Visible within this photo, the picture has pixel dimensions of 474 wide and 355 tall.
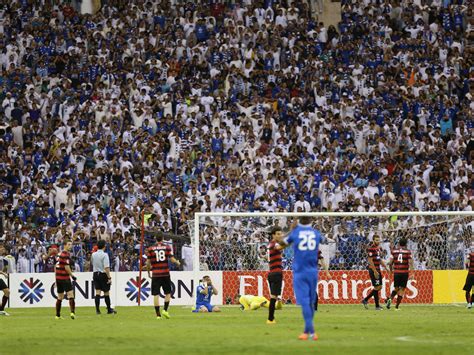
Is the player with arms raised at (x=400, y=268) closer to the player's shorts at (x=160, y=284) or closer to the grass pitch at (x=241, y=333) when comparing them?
the grass pitch at (x=241, y=333)

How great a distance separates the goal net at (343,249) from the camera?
35.2m

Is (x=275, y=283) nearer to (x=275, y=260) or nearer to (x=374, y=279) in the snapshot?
(x=275, y=260)

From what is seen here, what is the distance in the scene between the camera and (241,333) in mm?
21359

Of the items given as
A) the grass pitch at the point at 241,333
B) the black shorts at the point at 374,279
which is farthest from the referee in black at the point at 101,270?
the black shorts at the point at 374,279

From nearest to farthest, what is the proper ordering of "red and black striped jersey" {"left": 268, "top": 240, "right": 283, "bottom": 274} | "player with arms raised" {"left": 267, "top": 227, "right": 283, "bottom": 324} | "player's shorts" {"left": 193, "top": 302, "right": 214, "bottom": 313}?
"player with arms raised" {"left": 267, "top": 227, "right": 283, "bottom": 324} → "red and black striped jersey" {"left": 268, "top": 240, "right": 283, "bottom": 274} → "player's shorts" {"left": 193, "top": 302, "right": 214, "bottom": 313}

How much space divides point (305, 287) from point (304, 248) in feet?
2.20

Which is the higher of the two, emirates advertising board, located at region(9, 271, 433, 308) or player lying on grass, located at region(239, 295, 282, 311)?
emirates advertising board, located at region(9, 271, 433, 308)

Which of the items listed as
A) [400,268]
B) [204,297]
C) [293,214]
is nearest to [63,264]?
[204,297]

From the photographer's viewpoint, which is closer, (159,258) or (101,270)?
(159,258)

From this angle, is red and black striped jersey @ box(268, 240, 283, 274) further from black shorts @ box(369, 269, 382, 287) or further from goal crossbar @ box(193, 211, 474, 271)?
goal crossbar @ box(193, 211, 474, 271)

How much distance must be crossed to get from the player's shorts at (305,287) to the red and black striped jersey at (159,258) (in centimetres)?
918

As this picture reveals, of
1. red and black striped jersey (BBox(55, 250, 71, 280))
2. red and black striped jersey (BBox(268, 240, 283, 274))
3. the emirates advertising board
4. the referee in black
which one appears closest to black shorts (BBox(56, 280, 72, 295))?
red and black striped jersey (BBox(55, 250, 71, 280))

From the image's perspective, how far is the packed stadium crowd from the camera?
4066 cm

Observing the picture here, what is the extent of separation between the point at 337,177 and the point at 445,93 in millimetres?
6438
